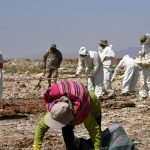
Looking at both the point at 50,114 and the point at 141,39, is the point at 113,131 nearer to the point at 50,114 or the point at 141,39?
the point at 50,114

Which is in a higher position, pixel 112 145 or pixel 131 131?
pixel 112 145

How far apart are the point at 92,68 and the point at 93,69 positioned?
0.07 metres

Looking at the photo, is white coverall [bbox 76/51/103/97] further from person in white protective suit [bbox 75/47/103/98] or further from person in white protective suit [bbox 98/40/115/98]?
person in white protective suit [bbox 98/40/115/98]

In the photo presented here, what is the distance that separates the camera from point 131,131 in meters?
10.8

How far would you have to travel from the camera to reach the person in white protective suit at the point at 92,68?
49.8ft

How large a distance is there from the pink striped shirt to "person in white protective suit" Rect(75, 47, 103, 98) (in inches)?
338

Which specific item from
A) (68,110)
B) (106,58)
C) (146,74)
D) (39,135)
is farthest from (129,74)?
(68,110)

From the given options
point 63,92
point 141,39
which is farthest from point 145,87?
point 63,92

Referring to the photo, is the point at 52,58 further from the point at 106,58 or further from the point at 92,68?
the point at 92,68

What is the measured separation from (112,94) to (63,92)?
11.1 m

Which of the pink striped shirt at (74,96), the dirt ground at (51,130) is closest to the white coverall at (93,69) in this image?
the dirt ground at (51,130)

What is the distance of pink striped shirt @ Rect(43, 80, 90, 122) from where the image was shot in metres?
6.13

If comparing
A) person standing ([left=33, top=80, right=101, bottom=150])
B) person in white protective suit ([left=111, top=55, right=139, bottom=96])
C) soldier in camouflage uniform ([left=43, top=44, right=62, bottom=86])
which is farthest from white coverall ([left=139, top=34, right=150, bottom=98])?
person standing ([left=33, top=80, right=101, bottom=150])

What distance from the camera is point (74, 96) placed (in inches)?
243
